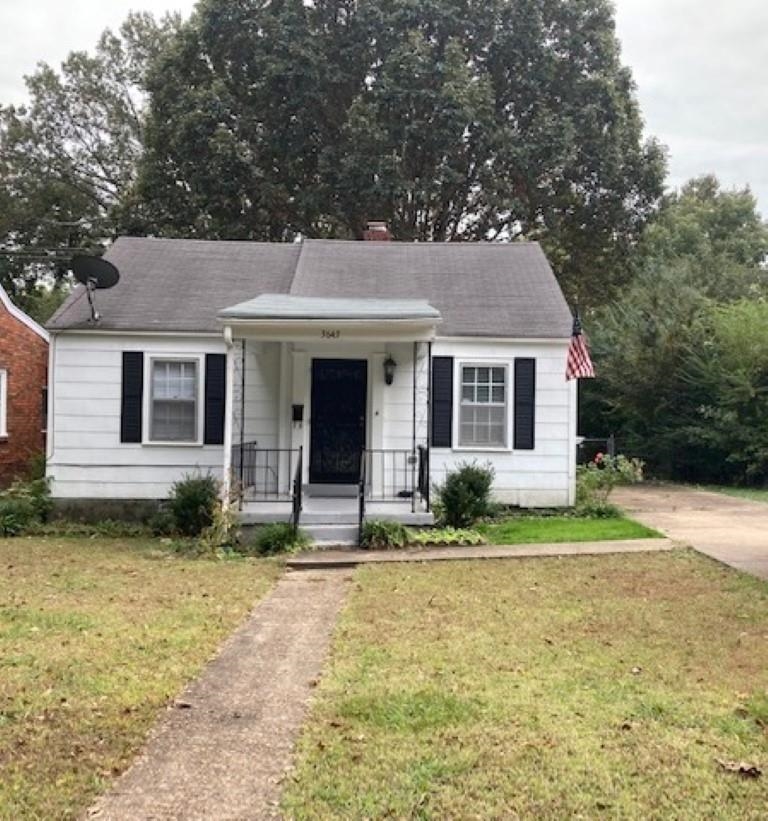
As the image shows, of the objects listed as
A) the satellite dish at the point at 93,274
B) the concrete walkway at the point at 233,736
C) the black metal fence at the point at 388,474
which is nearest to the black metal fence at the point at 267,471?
the black metal fence at the point at 388,474

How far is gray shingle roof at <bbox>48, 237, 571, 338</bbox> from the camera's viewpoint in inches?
496

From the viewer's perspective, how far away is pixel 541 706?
14.6 feet

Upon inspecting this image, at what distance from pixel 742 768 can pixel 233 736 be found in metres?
2.45

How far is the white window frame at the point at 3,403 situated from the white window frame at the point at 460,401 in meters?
9.15

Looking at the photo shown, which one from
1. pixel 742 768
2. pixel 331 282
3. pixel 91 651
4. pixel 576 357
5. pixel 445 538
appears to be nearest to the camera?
pixel 742 768

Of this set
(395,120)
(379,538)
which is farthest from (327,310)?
(395,120)

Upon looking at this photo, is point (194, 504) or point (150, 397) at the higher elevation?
point (150, 397)

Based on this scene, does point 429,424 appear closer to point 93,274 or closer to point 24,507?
point 93,274

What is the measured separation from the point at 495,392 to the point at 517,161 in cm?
1217

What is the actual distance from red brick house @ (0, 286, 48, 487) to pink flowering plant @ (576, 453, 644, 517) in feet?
34.2

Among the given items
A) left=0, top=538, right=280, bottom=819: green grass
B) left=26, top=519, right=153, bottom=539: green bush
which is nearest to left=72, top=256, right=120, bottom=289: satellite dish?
left=26, top=519, right=153, bottom=539: green bush

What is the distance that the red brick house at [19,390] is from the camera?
622 inches

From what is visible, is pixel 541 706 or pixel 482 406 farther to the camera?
pixel 482 406

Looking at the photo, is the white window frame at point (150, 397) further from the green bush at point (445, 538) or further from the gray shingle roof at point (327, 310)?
the green bush at point (445, 538)
